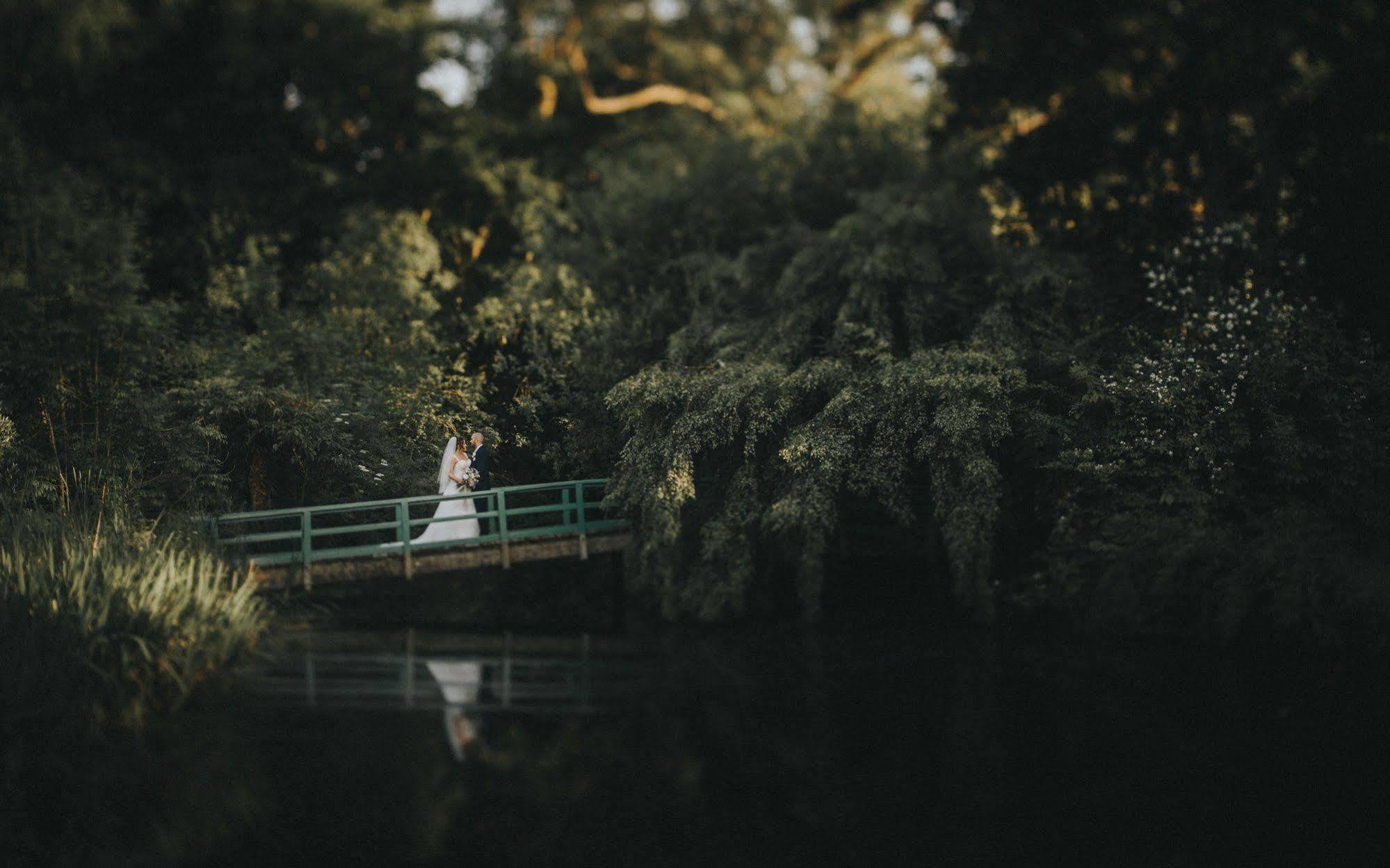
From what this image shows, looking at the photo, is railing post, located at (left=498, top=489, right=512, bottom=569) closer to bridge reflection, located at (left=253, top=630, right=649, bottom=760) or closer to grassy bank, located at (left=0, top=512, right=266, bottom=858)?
bridge reflection, located at (left=253, top=630, right=649, bottom=760)

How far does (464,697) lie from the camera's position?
981cm

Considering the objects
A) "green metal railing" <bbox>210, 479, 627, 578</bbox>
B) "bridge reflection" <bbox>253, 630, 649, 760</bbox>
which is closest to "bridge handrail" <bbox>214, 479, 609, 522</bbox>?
"green metal railing" <bbox>210, 479, 627, 578</bbox>

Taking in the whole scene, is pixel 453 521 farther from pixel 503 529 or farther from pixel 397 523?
pixel 397 523

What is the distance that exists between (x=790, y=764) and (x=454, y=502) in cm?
750

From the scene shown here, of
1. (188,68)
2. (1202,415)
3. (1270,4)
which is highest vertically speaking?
(188,68)

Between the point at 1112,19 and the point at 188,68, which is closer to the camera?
the point at 1112,19

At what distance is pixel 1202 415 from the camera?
12.2 metres

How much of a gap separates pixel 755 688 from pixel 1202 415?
5.95m

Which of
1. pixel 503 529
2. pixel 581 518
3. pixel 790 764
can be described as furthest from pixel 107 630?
pixel 581 518

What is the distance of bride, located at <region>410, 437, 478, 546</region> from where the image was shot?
14.2 m

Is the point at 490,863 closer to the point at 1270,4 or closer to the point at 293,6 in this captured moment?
the point at 1270,4

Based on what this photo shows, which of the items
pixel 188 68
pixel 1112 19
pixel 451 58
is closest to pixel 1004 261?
pixel 1112 19

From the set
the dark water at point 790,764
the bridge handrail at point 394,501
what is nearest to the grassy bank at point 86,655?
the dark water at point 790,764

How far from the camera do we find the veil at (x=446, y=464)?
14305mm
